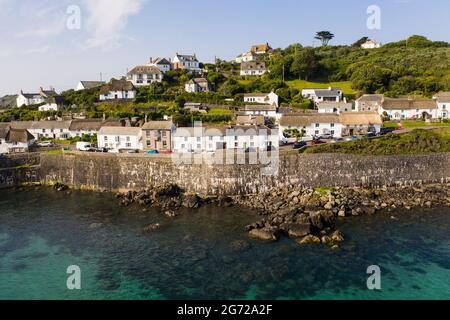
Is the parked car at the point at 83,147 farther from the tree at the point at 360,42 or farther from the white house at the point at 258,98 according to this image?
the tree at the point at 360,42

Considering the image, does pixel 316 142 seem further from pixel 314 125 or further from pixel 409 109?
pixel 409 109

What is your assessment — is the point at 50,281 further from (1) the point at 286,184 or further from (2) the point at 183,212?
(1) the point at 286,184

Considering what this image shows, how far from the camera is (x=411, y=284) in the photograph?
77.5ft

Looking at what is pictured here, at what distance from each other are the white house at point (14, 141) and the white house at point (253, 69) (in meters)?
54.2

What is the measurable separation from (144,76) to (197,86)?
12.8 meters

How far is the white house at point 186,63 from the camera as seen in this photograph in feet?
308

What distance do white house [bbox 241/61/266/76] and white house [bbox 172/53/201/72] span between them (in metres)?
11.4

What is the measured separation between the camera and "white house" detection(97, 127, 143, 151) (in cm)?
5056

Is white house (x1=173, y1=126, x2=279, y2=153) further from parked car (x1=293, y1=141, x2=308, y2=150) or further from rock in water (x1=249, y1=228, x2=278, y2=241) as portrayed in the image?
rock in water (x1=249, y1=228, x2=278, y2=241)

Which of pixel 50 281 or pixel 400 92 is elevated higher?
pixel 400 92

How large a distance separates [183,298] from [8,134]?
42906mm

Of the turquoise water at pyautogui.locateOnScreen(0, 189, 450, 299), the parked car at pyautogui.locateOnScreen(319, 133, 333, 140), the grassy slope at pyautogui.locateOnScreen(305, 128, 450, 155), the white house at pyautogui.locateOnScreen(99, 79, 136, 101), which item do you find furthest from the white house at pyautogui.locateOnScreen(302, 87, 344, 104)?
the turquoise water at pyautogui.locateOnScreen(0, 189, 450, 299)

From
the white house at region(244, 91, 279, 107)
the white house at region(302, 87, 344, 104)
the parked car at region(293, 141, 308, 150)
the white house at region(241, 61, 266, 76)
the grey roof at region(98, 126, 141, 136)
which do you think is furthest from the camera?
the white house at region(241, 61, 266, 76)
